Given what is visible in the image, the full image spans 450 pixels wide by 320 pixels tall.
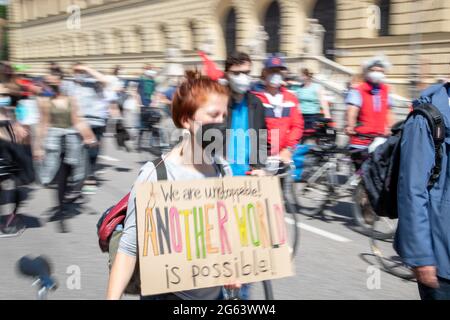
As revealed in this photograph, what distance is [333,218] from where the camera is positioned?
6160 millimetres

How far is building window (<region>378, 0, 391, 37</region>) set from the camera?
18.3 m

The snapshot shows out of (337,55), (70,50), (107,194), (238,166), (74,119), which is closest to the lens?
(238,166)

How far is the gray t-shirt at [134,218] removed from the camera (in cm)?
189

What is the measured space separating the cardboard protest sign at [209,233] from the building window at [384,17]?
17868 mm

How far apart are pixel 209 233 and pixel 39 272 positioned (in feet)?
2.09

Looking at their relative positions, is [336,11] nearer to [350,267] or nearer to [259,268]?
[350,267]

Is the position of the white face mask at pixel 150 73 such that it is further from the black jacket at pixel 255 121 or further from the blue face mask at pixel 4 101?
the black jacket at pixel 255 121

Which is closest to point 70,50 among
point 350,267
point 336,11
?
point 336,11

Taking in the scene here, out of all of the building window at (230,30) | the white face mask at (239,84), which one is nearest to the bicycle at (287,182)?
the white face mask at (239,84)

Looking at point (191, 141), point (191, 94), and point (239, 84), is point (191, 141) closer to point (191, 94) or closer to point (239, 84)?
point (191, 94)

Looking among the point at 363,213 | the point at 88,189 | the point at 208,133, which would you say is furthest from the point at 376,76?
the point at 88,189

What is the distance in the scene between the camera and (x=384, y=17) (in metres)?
18.5

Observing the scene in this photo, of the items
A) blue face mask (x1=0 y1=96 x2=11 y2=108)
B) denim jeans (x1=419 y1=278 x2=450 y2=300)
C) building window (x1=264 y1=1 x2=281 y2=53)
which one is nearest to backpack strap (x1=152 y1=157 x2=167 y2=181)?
denim jeans (x1=419 y1=278 x2=450 y2=300)
